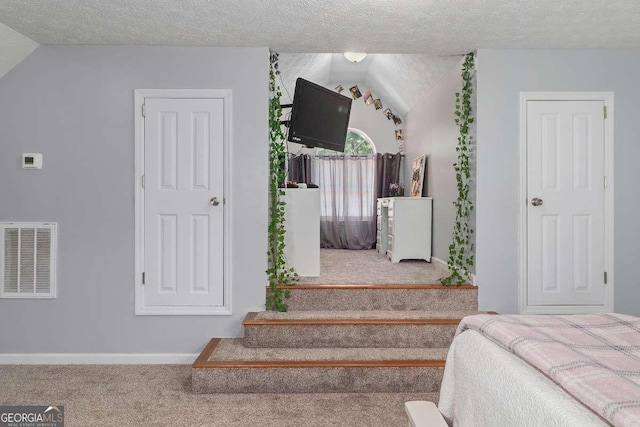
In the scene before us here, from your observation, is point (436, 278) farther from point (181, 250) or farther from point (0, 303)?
point (0, 303)

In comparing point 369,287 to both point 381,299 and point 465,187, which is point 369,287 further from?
point 465,187

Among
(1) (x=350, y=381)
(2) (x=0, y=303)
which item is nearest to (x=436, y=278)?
(1) (x=350, y=381)

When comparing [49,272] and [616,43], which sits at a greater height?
[616,43]

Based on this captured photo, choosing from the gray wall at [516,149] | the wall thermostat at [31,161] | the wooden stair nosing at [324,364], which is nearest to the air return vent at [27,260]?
the wall thermostat at [31,161]

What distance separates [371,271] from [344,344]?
140 cm

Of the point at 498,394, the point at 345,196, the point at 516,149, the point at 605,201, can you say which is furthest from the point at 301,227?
the point at 498,394

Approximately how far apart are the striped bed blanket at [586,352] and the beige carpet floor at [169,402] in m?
1.22

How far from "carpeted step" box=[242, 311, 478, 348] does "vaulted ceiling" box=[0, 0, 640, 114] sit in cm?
209

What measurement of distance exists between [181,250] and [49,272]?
1.03 metres

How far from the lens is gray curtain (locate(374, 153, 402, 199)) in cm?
678

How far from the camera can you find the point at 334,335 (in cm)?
318

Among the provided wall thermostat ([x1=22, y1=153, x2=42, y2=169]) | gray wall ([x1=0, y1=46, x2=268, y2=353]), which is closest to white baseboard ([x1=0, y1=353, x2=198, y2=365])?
gray wall ([x1=0, y1=46, x2=268, y2=353])

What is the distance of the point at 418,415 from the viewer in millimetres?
1447

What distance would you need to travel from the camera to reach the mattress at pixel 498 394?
3.13ft
